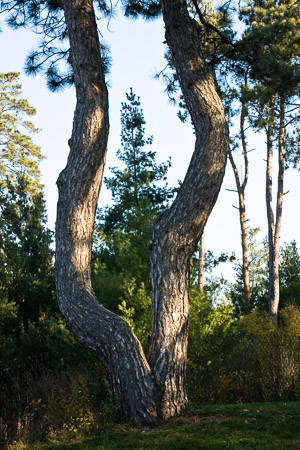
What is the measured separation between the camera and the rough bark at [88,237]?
23.0 ft

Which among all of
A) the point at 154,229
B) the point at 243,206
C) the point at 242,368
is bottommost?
the point at 242,368

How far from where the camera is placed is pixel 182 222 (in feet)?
24.6

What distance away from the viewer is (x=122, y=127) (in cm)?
2361

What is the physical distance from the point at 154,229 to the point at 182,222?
1.39 ft

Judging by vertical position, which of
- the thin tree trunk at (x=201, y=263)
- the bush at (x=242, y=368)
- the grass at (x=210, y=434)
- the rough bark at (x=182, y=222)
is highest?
the thin tree trunk at (x=201, y=263)

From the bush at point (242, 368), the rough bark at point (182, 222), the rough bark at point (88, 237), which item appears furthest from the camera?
the bush at point (242, 368)

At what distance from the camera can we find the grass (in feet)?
18.9

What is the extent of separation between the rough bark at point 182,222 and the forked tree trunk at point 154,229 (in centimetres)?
1

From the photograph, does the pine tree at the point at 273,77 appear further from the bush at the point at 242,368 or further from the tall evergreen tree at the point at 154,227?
the bush at the point at 242,368

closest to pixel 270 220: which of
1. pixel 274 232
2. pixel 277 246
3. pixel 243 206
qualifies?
pixel 274 232

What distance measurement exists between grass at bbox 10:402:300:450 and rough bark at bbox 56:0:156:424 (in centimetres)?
47

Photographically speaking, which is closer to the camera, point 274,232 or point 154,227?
point 154,227

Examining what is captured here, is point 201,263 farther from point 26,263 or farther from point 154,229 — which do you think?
point 154,229

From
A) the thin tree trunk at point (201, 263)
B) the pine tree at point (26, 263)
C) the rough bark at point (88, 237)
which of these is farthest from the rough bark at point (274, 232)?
the rough bark at point (88, 237)
